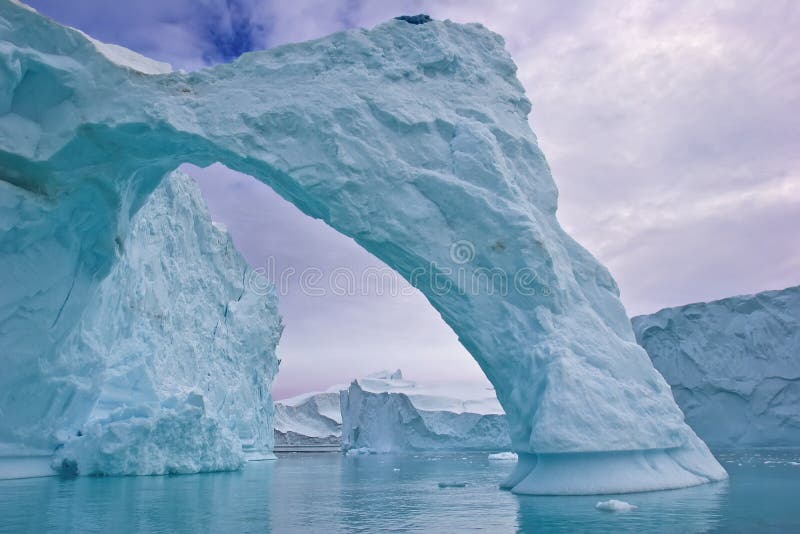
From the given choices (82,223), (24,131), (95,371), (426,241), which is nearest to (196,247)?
(95,371)

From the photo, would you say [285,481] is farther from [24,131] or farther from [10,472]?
[24,131]

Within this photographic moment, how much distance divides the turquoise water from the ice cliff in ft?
6.38

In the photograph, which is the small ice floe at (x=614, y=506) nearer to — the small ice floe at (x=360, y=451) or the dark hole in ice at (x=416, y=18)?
the dark hole in ice at (x=416, y=18)

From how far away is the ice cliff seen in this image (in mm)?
13328

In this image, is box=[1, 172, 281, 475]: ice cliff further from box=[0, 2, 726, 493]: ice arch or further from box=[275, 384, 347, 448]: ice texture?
box=[275, 384, 347, 448]: ice texture

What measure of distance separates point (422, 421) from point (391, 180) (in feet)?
87.2

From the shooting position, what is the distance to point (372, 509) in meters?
7.83

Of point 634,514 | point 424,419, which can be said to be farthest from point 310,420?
point 634,514

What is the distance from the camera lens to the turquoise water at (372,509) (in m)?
6.14

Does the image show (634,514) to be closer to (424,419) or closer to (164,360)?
(164,360)

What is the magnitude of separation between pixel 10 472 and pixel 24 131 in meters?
6.59

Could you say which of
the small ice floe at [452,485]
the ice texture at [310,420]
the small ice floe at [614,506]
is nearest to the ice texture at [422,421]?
the ice texture at [310,420]

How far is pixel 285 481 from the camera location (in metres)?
13.1

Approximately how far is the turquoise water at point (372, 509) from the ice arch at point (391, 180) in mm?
1084
